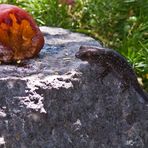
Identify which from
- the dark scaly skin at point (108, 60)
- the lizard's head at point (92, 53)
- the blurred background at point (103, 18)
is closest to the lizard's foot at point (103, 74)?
the dark scaly skin at point (108, 60)

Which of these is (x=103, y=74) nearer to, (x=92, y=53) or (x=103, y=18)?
(x=92, y=53)

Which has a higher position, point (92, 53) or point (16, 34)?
point (16, 34)

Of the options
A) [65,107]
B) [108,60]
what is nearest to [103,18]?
[108,60]

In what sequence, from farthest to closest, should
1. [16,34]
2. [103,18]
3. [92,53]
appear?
[103,18]
[92,53]
[16,34]

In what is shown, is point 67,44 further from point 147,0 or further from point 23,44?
point 147,0

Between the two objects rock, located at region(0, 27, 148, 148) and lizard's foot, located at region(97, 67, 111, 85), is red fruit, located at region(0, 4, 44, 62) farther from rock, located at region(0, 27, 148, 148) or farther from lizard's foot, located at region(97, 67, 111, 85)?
lizard's foot, located at region(97, 67, 111, 85)

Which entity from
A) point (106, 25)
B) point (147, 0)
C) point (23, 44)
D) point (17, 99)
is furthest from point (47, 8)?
point (17, 99)

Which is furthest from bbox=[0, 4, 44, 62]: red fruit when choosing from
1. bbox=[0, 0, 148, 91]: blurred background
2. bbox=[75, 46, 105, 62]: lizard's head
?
bbox=[0, 0, 148, 91]: blurred background

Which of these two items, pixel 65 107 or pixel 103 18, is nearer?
pixel 65 107
